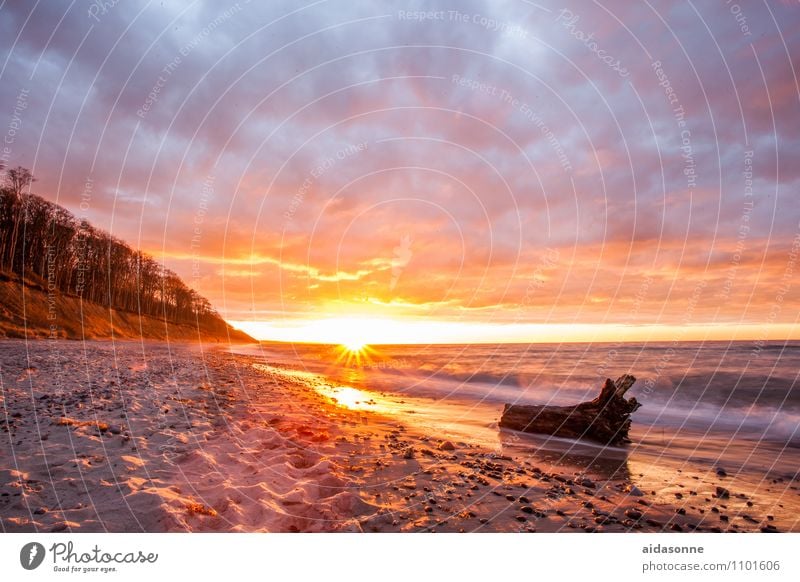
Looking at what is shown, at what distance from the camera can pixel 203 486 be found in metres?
5.92

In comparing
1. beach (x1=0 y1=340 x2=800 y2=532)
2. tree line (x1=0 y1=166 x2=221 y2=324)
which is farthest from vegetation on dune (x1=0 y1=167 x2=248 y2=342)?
beach (x1=0 y1=340 x2=800 y2=532)

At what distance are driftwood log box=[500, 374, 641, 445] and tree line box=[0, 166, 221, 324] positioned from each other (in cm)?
4681

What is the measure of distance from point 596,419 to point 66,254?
6833 cm

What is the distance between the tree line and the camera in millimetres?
43406

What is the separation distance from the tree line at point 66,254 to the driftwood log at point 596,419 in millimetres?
46807

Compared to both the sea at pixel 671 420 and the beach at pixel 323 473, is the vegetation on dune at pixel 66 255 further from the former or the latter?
the sea at pixel 671 420

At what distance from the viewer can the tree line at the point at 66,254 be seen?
43.4m

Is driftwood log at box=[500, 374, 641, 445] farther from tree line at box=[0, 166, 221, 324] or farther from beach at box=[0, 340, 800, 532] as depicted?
tree line at box=[0, 166, 221, 324]

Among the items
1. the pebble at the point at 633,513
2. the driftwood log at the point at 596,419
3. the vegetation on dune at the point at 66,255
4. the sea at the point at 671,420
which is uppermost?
the vegetation on dune at the point at 66,255

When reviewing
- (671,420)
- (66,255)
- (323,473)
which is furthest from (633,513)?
Answer: (66,255)

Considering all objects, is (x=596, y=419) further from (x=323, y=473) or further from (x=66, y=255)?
(x=66, y=255)

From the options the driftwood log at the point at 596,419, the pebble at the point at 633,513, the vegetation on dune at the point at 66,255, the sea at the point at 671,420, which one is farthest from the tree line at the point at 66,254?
the pebble at the point at 633,513
